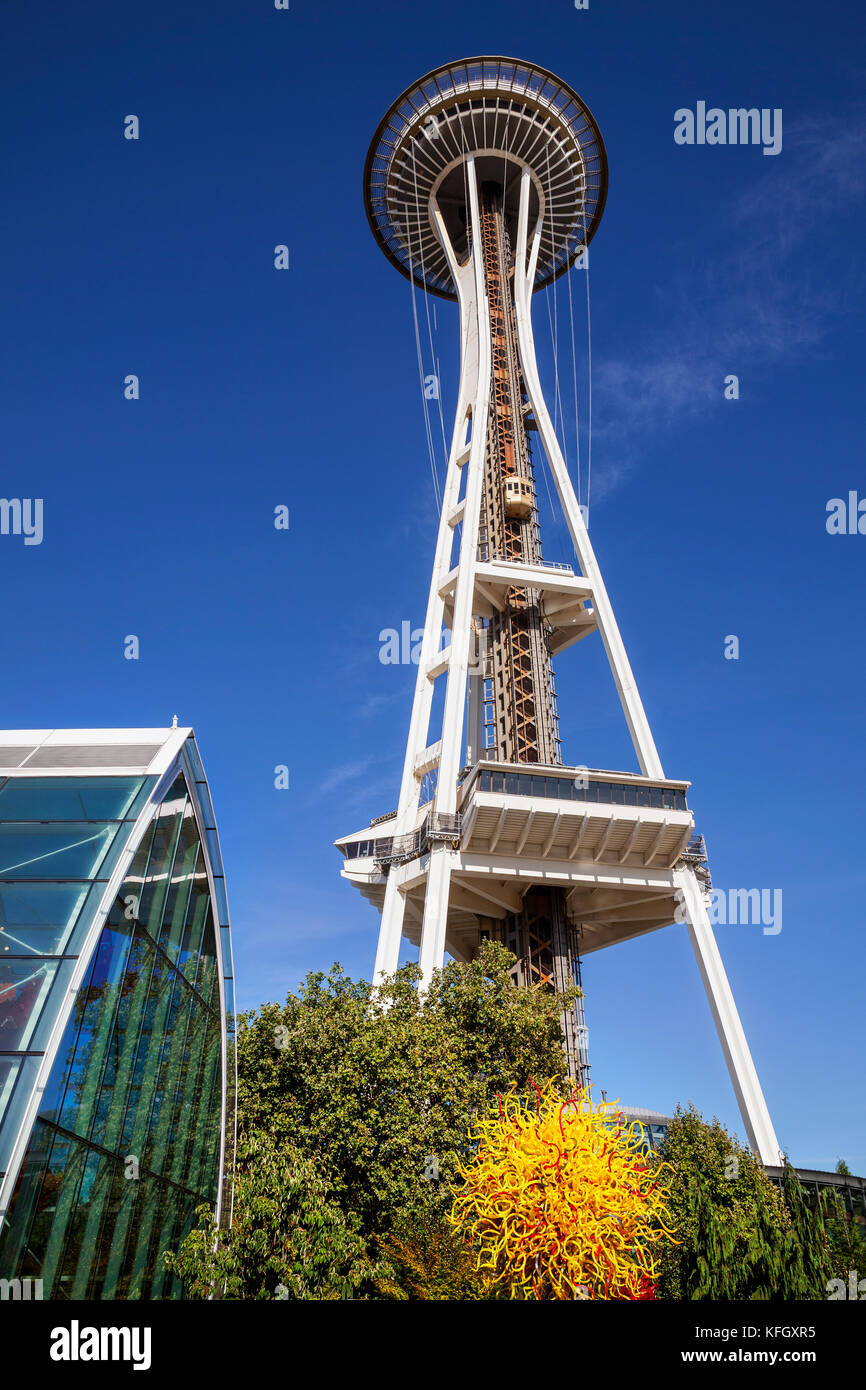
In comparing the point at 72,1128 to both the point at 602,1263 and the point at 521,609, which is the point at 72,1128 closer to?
the point at 602,1263

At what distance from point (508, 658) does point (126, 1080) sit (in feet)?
118

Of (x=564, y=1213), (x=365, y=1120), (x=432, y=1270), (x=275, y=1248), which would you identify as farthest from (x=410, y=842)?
(x=564, y=1213)

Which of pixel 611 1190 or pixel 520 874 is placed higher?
pixel 520 874

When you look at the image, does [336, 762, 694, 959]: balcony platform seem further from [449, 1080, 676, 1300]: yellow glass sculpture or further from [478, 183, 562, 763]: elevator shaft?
[449, 1080, 676, 1300]: yellow glass sculpture

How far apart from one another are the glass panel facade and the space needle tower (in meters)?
15.9

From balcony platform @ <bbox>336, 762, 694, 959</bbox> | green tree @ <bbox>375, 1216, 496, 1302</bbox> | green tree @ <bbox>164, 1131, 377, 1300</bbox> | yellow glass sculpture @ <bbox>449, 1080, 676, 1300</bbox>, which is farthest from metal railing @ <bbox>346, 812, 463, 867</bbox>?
yellow glass sculpture @ <bbox>449, 1080, 676, 1300</bbox>

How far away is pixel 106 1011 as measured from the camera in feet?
39.6

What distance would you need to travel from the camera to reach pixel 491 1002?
2820 cm

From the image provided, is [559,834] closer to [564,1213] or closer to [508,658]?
[508,658]

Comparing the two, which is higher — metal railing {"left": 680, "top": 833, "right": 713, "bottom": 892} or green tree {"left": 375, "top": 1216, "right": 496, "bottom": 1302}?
metal railing {"left": 680, "top": 833, "right": 713, "bottom": 892}

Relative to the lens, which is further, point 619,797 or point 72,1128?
point 619,797

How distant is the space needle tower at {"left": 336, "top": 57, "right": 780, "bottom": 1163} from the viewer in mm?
36281

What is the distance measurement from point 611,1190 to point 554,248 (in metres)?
60.1
